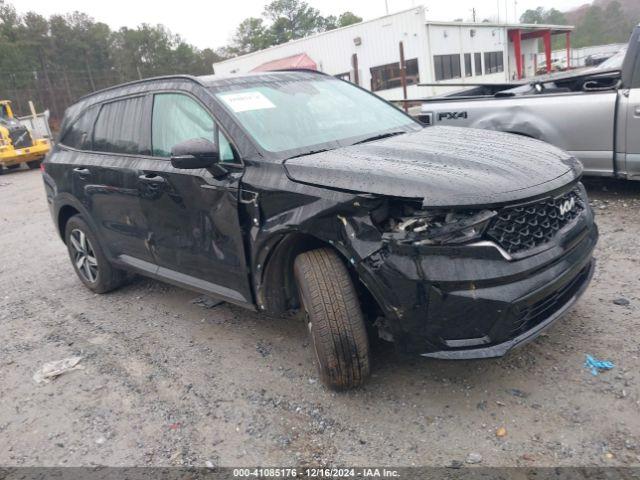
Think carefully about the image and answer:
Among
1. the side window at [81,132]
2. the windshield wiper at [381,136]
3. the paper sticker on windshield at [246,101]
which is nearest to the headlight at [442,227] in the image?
the windshield wiper at [381,136]

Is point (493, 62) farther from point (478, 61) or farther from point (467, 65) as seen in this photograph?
point (467, 65)

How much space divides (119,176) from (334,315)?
2.34m

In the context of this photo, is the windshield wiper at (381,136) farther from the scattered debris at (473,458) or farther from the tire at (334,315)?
the scattered debris at (473,458)

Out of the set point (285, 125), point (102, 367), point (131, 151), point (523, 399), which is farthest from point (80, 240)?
point (523, 399)

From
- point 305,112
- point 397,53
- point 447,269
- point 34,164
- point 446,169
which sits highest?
point 397,53

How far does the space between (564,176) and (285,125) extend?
170 cm

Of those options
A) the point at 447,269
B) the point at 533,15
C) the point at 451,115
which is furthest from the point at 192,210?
the point at 533,15

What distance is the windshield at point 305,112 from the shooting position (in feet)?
11.0

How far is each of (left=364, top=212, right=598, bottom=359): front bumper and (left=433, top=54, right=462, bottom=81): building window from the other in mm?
26356

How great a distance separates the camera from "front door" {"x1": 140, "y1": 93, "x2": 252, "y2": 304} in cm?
332

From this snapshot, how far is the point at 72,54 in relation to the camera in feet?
170

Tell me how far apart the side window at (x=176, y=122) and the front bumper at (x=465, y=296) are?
164 cm

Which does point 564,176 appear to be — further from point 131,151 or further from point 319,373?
point 131,151

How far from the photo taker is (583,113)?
223 inches
